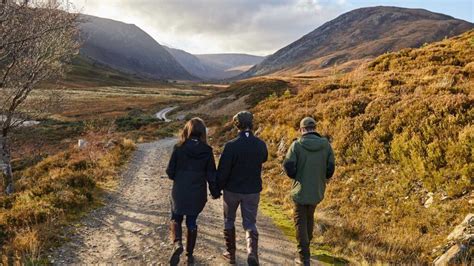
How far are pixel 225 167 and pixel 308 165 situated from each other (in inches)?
57.7

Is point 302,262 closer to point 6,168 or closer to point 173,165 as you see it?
point 173,165

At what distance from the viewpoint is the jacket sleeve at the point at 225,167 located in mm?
6254

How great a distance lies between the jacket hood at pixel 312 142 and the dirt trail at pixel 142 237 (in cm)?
232

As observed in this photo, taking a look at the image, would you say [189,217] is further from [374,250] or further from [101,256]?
[374,250]

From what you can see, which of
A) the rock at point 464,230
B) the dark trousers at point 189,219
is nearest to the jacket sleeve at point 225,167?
the dark trousers at point 189,219

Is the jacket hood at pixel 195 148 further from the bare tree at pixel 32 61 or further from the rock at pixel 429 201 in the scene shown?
the bare tree at pixel 32 61

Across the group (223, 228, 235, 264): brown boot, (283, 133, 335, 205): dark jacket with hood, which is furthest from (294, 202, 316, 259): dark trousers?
(223, 228, 235, 264): brown boot

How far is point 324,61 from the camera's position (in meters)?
174

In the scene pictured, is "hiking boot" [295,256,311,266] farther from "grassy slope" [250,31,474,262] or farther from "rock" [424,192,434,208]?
"rock" [424,192,434,208]

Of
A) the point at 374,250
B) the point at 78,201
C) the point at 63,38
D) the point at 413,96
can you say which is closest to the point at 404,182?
the point at 374,250

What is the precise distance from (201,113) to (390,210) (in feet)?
142

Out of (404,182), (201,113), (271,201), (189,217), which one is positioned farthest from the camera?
(201,113)

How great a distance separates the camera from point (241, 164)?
6.30 meters

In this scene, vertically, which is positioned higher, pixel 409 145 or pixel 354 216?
pixel 409 145
